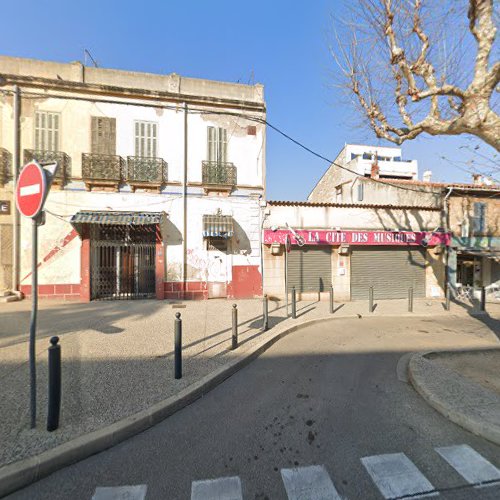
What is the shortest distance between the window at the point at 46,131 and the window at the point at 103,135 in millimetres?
1342

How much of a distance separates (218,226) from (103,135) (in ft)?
18.6

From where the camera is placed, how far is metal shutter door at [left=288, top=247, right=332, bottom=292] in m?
11.6

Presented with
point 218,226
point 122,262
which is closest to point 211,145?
point 218,226

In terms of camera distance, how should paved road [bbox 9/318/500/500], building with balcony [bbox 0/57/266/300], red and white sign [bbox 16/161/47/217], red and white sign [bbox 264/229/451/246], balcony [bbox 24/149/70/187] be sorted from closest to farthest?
paved road [bbox 9/318/500/500]
red and white sign [bbox 16/161/47/217]
balcony [bbox 24/149/70/187]
building with balcony [bbox 0/57/266/300]
red and white sign [bbox 264/229/451/246]

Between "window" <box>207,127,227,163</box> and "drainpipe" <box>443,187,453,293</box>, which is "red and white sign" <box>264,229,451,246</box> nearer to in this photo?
"drainpipe" <box>443,187,453,293</box>

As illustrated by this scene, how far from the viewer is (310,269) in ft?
38.5

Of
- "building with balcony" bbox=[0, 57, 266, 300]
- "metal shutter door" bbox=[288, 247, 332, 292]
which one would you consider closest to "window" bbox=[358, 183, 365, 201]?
"metal shutter door" bbox=[288, 247, 332, 292]

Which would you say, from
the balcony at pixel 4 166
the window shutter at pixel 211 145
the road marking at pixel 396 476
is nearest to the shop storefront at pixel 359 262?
the window shutter at pixel 211 145

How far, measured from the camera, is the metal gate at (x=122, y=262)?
10586mm

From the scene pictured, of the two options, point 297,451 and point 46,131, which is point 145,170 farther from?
point 297,451

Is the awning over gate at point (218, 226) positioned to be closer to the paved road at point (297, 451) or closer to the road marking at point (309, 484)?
the paved road at point (297, 451)

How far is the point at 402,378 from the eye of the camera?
438 cm

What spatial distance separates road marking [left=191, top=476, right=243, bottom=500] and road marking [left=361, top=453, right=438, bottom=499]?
3.92 feet

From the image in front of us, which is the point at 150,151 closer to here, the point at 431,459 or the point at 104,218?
the point at 104,218
